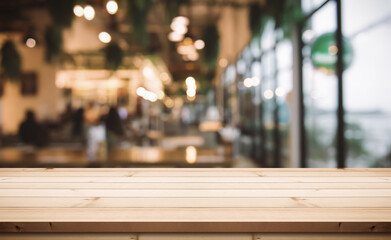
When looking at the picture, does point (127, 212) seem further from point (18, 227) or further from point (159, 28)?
point (159, 28)

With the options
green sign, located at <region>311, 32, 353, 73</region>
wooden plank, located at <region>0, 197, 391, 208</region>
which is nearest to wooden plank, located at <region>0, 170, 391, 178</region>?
wooden plank, located at <region>0, 197, 391, 208</region>

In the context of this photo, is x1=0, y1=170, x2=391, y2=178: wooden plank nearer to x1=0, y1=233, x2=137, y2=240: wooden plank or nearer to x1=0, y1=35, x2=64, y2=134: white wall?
x1=0, y1=233, x2=137, y2=240: wooden plank

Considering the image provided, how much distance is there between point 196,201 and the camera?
4.49 feet

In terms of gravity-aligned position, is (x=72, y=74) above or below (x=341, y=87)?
above

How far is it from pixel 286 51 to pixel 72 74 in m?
12.2

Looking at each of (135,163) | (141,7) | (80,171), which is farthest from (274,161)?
(80,171)

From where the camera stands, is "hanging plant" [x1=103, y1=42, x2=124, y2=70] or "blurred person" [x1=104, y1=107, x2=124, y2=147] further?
"blurred person" [x1=104, y1=107, x2=124, y2=147]

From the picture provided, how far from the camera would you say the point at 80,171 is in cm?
211

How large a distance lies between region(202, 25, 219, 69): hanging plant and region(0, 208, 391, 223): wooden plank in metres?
2.87

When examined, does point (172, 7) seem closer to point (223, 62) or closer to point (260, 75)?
point (260, 75)

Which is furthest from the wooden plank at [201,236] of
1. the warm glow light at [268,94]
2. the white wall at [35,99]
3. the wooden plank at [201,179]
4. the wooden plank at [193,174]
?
the white wall at [35,99]

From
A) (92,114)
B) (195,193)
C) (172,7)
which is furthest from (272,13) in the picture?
(92,114)

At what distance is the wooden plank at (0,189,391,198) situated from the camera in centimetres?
147

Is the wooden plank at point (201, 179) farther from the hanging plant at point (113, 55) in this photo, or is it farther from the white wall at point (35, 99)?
the white wall at point (35, 99)
